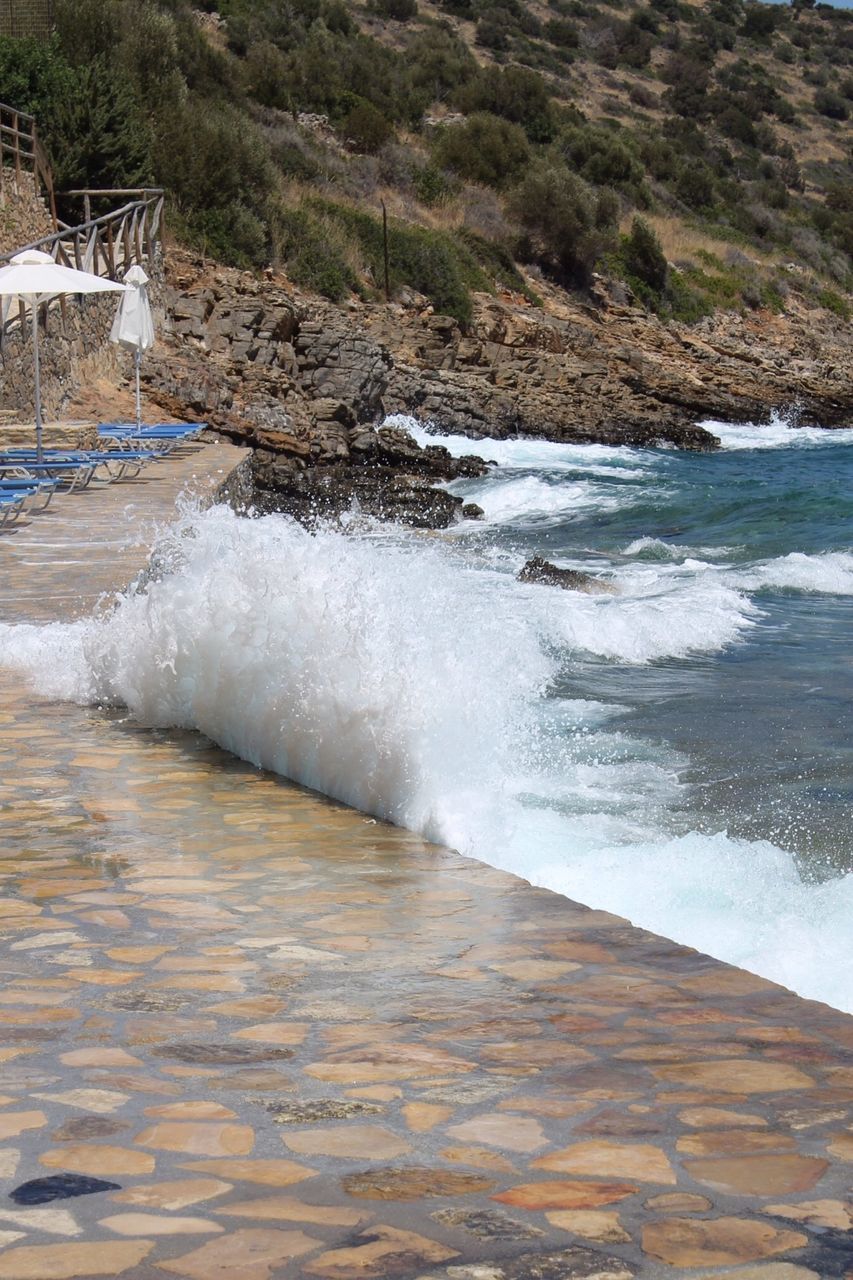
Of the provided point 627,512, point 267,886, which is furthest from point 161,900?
point 627,512

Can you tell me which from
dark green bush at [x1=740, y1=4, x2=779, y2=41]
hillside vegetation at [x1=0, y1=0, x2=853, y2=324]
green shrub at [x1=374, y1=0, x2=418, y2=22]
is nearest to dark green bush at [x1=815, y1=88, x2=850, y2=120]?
hillside vegetation at [x1=0, y1=0, x2=853, y2=324]

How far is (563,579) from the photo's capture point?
1566cm

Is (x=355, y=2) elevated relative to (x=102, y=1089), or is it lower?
elevated

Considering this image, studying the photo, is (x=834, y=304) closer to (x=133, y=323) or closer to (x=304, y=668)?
(x=133, y=323)

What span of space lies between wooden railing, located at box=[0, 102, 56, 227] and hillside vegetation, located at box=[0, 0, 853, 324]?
83 centimetres

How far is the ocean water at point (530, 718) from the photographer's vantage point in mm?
6105

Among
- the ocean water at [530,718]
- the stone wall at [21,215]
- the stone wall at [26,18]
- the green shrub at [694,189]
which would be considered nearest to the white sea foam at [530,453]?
the stone wall at [21,215]

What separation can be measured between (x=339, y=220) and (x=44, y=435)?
18664 millimetres

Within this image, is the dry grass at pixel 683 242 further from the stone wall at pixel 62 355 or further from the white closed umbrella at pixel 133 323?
the white closed umbrella at pixel 133 323

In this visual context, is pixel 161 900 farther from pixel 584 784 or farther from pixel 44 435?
pixel 44 435

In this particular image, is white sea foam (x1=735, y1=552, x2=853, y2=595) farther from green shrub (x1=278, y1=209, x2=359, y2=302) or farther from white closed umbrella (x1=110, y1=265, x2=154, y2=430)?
green shrub (x1=278, y1=209, x2=359, y2=302)

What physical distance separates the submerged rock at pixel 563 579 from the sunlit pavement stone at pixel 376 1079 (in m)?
10.0

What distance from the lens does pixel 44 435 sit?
1903 cm

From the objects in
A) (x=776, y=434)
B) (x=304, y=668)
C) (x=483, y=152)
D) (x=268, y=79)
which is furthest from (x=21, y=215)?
(x=483, y=152)
